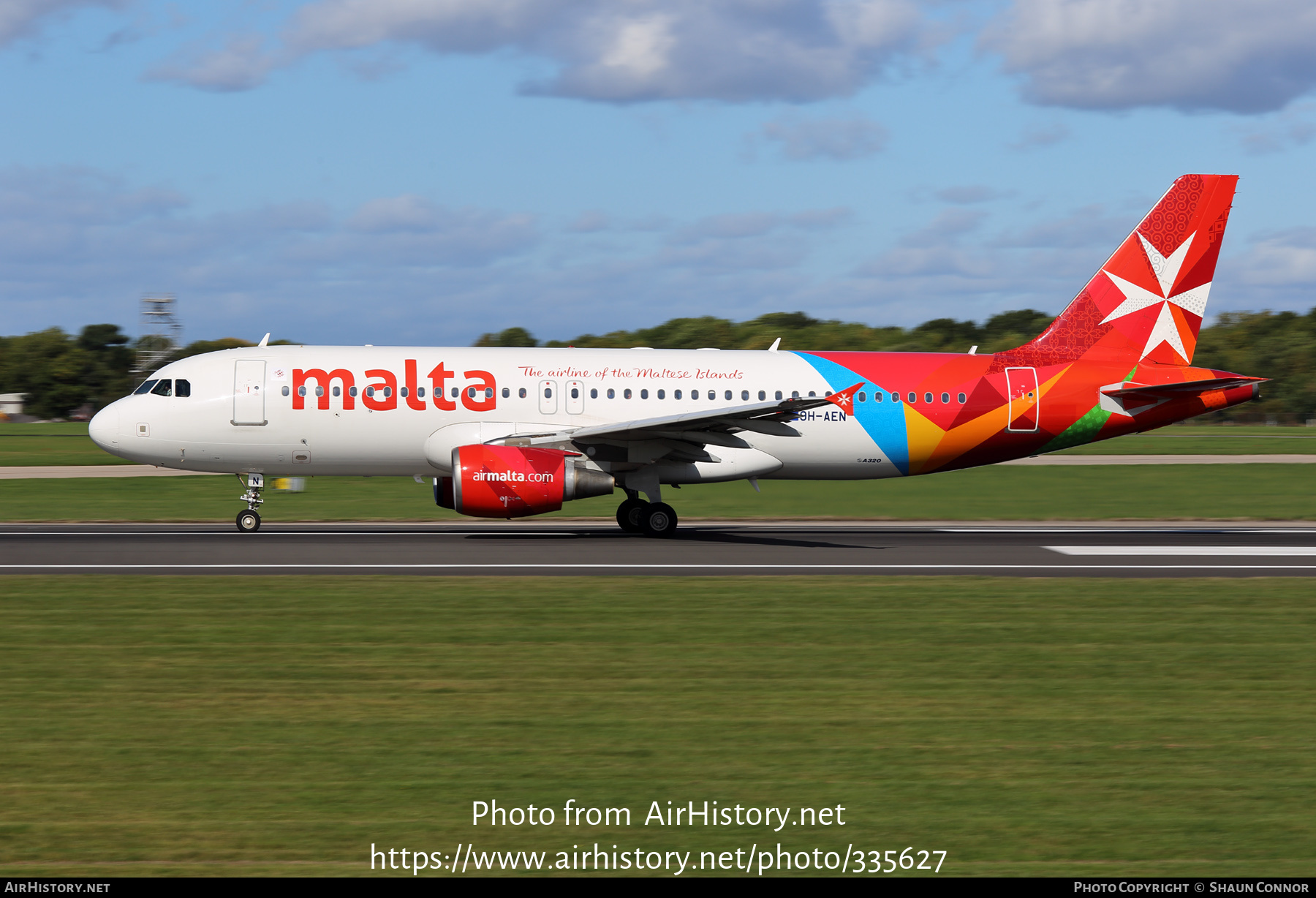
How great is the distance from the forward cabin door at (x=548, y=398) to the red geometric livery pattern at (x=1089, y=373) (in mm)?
5497

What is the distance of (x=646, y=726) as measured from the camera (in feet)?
30.3

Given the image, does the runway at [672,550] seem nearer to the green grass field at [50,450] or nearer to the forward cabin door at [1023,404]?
the forward cabin door at [1023,404]

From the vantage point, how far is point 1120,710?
32.3ft

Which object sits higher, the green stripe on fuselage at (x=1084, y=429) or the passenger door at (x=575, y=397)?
the passenger door at (x=575, y=397)

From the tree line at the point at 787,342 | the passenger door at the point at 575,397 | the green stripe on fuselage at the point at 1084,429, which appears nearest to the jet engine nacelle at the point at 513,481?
the passenger door at the point at 575,397

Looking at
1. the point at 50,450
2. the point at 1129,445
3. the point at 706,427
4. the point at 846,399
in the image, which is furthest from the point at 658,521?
the point at 50,450

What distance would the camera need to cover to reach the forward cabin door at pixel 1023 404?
2577 cm

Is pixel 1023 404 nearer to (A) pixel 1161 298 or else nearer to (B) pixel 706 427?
(A) pixel 1161 298

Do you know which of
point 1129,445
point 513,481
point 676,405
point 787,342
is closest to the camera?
point 513,481

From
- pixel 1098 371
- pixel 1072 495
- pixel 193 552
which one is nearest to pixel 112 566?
pixel 193 552

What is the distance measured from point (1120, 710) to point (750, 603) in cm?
604

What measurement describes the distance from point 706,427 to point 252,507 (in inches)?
372

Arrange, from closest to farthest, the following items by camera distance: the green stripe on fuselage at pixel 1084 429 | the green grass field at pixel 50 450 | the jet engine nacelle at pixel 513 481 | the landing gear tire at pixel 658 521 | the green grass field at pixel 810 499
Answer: the jet engine nacelle at pixel 513 481
the landing gear tire at pixel 658 521
the green stripe on fuselage at pixel 1084 429
the green grass field at pixel 810 499
the green grass field at pixel 50 450
